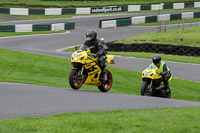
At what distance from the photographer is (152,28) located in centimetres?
4334

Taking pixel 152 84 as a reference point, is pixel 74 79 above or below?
above

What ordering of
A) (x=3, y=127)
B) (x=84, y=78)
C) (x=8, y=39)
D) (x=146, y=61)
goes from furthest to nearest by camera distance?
(x=8, y=39)
(x=146, y=61)
(x=84, y=78)
(x=3, y=127)

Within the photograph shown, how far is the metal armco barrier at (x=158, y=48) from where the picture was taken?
92.0 feet

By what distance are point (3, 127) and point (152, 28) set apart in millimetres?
37554

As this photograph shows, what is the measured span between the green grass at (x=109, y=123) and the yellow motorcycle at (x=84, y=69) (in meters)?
3.45

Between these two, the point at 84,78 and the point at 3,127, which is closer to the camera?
the point at 3,127

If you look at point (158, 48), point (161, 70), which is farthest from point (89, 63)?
point (158, 48)

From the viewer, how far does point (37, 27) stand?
39.5 m

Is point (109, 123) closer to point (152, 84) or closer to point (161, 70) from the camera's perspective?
point (152, 84)

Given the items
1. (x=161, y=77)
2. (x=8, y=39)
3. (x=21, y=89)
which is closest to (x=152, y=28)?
(x=8, y=39)

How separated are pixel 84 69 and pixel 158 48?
17892 millimetres

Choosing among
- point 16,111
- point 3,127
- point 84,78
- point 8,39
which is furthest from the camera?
point 8,39

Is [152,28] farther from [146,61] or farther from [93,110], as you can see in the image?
[93,110]

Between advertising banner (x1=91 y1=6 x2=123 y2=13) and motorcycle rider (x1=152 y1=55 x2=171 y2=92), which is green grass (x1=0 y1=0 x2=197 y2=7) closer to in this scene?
advertising banner (x1=91 y1=6 x2=123 y2=13)
